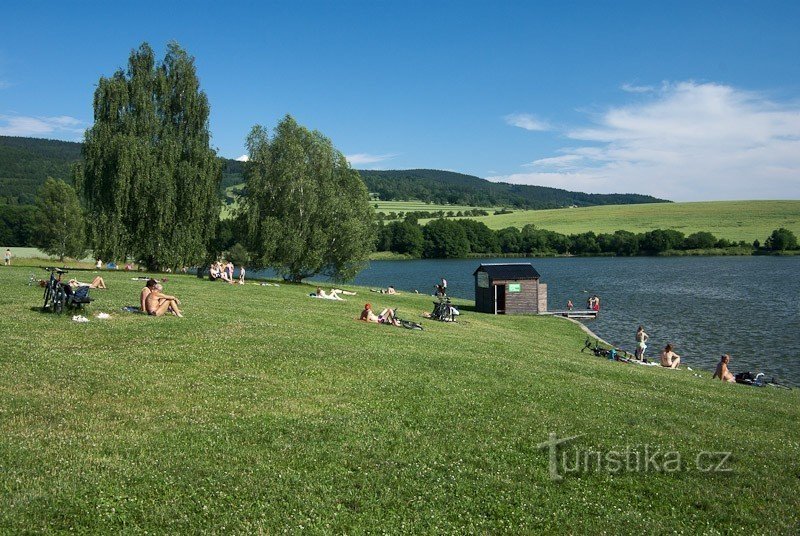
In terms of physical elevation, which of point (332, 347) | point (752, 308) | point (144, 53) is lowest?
point (752, 308)

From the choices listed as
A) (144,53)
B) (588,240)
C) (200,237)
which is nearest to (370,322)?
(200,237)

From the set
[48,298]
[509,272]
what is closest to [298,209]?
[509,272]

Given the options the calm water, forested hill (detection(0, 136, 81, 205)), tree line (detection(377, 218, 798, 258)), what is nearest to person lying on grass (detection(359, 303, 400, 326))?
the calm water

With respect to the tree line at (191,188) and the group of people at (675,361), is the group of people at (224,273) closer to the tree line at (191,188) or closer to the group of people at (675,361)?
the tree line at (191,188)

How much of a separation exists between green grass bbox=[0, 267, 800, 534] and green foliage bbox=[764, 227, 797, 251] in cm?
15076

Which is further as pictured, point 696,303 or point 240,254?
point 696,303

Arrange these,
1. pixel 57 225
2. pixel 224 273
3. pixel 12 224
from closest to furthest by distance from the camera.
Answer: pixel 224 273
pixel 57 225
pixel 12 224

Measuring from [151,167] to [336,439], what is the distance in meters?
41.4

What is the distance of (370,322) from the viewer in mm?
27531

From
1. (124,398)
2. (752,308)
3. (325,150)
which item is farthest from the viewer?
(752,308)

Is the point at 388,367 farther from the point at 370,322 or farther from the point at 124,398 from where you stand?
the point at 370,322

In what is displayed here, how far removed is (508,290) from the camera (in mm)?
48406

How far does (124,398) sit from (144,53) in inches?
1755

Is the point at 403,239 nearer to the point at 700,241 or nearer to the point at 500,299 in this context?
the point at 700,241
